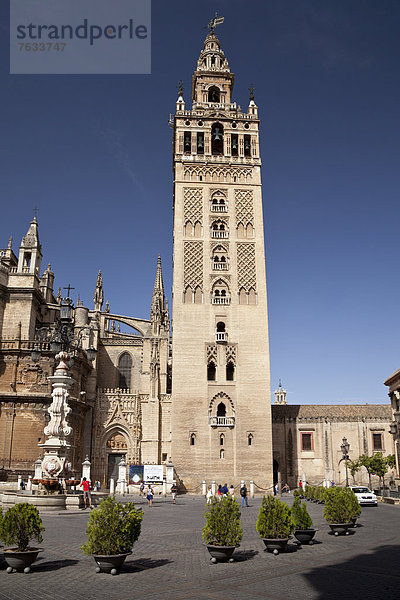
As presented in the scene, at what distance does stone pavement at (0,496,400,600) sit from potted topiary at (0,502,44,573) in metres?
0.22

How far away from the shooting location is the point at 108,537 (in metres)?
8.23

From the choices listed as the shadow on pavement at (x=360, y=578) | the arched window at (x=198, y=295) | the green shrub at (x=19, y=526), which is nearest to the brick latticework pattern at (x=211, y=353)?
the arched window at (x=198, y=295)

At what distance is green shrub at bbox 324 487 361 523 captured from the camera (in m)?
13.4

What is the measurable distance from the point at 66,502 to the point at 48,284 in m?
29.0

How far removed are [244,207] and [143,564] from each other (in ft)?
110

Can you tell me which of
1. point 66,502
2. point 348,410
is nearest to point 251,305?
point 348,410

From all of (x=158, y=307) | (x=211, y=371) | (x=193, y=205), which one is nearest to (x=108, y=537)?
(x=211, y=371)

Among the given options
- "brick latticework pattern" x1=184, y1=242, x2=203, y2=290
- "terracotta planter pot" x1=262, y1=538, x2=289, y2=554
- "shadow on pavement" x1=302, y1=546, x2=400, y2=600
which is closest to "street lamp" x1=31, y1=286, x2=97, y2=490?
"terracotta planter pot" x1=262, y1=538, x2=289, y2=554

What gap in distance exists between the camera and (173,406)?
3516 cm

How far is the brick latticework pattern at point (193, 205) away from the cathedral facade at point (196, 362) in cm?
9

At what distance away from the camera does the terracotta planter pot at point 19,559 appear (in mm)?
8242

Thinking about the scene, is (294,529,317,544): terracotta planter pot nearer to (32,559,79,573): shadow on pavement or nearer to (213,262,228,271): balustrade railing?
(32,559,79,573): shadow on pavement

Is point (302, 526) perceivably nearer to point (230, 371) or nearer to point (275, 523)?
point (275, 523)

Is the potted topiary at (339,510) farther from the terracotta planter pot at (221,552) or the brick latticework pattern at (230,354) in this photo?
the brick latticework pattern at (230,354)
